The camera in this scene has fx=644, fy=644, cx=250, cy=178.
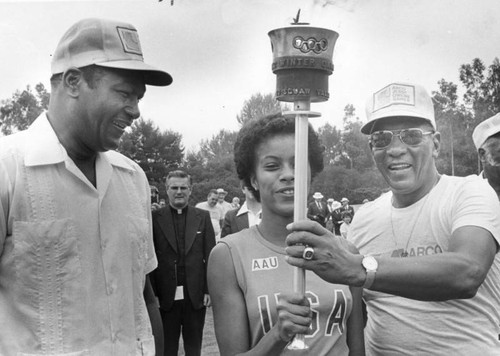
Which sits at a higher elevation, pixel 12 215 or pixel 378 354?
pixel 12 215

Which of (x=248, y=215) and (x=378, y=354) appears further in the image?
(x=248, y=215)

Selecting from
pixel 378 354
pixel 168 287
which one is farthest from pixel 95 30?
pixel 168 287

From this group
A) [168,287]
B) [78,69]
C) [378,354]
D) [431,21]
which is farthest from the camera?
[431,21]

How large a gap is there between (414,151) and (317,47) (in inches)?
42.1

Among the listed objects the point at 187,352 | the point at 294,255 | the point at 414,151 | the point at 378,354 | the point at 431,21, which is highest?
the point at 431,21

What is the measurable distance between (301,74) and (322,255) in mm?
663

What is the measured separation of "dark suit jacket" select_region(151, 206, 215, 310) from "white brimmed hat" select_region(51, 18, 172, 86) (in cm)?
508

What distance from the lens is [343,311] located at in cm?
272

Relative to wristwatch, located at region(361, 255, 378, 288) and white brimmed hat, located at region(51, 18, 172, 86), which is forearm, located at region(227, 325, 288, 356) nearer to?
wristwatch, located at region(361, 255, 378, 288)

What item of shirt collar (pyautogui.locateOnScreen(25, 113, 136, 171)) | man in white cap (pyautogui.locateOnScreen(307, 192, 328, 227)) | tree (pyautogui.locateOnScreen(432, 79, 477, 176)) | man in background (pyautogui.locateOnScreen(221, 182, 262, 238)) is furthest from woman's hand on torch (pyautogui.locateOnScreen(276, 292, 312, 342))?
tree (pyautogui.locateOnScreen(432, 79, 477, 176))

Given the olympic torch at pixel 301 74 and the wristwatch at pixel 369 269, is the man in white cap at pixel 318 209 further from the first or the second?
the olympic torch at pixel 301 74

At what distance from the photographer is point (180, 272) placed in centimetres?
769

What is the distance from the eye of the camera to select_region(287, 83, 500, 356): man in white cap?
2.48 meters

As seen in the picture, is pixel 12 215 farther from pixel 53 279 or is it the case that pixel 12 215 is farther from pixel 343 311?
pixel 343 311
